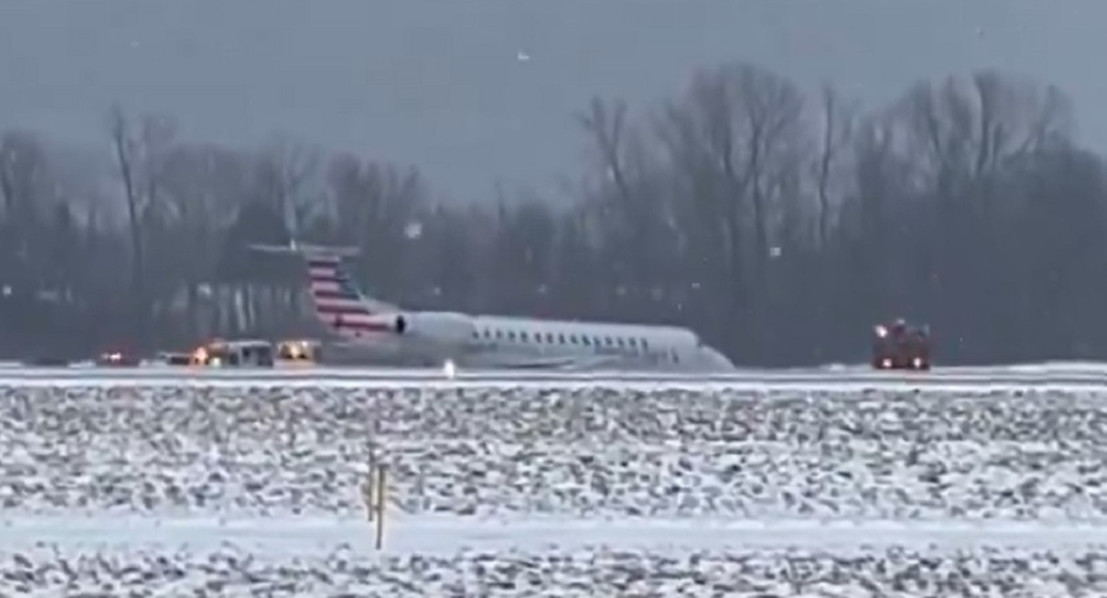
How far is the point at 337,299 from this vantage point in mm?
77188

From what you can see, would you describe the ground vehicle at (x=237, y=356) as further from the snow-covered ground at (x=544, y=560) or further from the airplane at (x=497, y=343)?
the snow-covered ground at (x=544, y=560)

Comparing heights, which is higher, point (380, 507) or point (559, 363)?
point (559, 363)

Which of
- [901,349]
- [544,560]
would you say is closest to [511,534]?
[544,560]

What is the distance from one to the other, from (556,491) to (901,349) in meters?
39.1

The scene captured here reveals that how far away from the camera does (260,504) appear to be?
2272 centimetres

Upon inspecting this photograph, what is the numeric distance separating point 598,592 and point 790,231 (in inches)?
3752

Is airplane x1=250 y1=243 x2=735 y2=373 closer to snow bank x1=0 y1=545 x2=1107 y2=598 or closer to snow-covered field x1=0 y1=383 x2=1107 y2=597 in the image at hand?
snow-covered field x1=0 y1=383 x2=1107 y2=597

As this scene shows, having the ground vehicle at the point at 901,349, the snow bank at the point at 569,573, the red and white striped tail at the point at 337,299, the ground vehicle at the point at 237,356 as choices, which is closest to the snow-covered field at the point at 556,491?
the snow bank at the point at 569,573

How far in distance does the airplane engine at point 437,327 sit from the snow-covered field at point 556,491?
32922mm

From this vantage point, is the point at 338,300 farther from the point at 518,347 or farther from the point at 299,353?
the point at 299,353

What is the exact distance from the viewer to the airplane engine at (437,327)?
6994cm

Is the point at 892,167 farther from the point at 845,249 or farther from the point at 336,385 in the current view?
the point at 336,385

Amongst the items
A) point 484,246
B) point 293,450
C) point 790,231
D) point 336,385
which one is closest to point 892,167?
point 790,231

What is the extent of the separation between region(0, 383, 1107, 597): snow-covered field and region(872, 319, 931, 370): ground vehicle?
23.7 m
